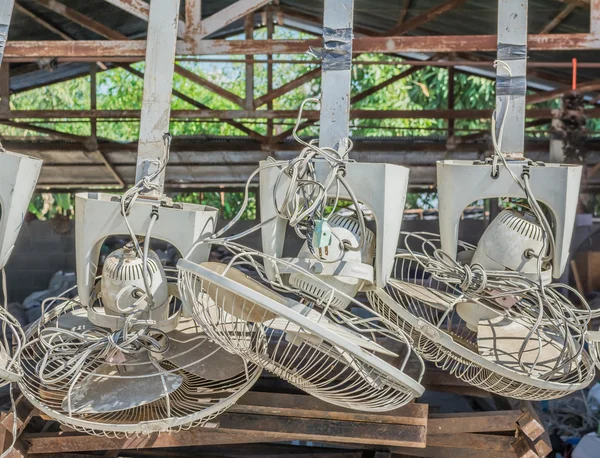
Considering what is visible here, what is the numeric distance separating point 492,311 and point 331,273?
59cm

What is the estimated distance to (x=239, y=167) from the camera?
5.90 m

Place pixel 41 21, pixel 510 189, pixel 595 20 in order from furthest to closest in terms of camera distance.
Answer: pixel 41 21
pixel 595 20
pixel 510 189

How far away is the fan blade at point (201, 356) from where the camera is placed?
2.36 metres

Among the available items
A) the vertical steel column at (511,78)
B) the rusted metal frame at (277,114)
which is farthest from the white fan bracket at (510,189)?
the rusted metal frame at (277,114)

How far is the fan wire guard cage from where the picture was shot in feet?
7.10

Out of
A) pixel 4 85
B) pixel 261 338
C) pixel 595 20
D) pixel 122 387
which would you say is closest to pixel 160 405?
pixel 122 387

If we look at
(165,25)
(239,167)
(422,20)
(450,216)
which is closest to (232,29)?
(239,167)

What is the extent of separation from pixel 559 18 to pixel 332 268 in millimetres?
2761

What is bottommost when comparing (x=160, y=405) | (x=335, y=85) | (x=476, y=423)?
(x=476, y=423)

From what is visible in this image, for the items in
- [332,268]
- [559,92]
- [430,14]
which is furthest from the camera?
[559,92]

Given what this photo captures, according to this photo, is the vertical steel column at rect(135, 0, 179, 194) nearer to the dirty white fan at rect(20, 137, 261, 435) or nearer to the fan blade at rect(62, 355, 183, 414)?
the dirty white fan at rect(20, 137, 261, 435)

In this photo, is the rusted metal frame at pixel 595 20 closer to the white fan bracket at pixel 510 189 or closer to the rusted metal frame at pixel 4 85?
the white fan bracket at pixel 510 189

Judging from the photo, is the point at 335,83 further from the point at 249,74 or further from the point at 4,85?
the point at 4,85

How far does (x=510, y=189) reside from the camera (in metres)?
2.09
